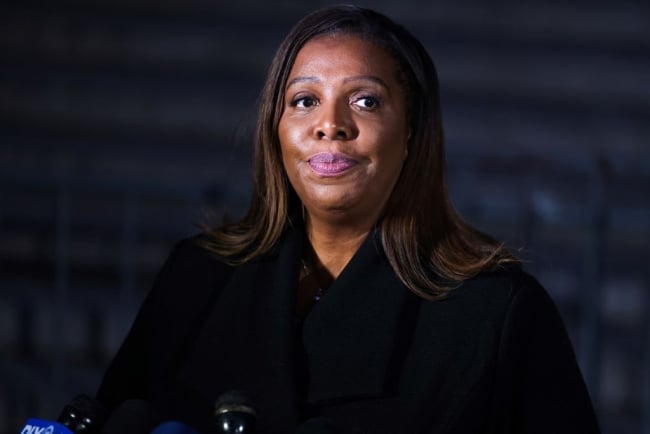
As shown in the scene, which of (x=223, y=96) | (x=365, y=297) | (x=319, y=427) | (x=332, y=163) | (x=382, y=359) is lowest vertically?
(x=319, y=427)

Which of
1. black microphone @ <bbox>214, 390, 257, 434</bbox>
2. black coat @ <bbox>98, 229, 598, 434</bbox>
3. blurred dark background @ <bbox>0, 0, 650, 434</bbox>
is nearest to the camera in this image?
black microphone @ <bbox>214, 390, 257, 434</bbox>

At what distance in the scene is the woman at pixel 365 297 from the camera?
175 centimetres

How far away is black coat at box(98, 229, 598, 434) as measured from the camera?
1.74 meters

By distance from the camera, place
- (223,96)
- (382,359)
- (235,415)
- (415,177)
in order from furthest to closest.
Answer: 1. (223,96)
2. (415,177)
3. (382,359)
4. (235,415)

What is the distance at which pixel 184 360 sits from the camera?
1.92 meters

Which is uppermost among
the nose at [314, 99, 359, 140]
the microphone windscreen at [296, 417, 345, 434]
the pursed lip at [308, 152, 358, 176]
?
the nose at [314, 99, 359, 140]

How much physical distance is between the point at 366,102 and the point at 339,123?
5 cm

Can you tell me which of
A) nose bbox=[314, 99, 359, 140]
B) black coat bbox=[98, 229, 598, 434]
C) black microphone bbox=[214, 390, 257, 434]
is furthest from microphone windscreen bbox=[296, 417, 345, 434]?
nose bbox=[314, 99, 359, 140]

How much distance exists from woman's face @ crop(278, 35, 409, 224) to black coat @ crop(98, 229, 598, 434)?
0.31 feet

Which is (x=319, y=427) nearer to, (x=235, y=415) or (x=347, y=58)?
(x=235, y=415)

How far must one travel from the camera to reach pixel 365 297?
1.83m

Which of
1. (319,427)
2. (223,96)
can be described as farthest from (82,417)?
(223,96)

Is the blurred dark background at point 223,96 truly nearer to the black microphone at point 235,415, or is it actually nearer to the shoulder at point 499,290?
the shoulder at point 499,290

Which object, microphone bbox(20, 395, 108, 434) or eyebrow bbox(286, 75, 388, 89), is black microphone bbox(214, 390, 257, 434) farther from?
eyebrow bbox(286, 75, 388, 89)
